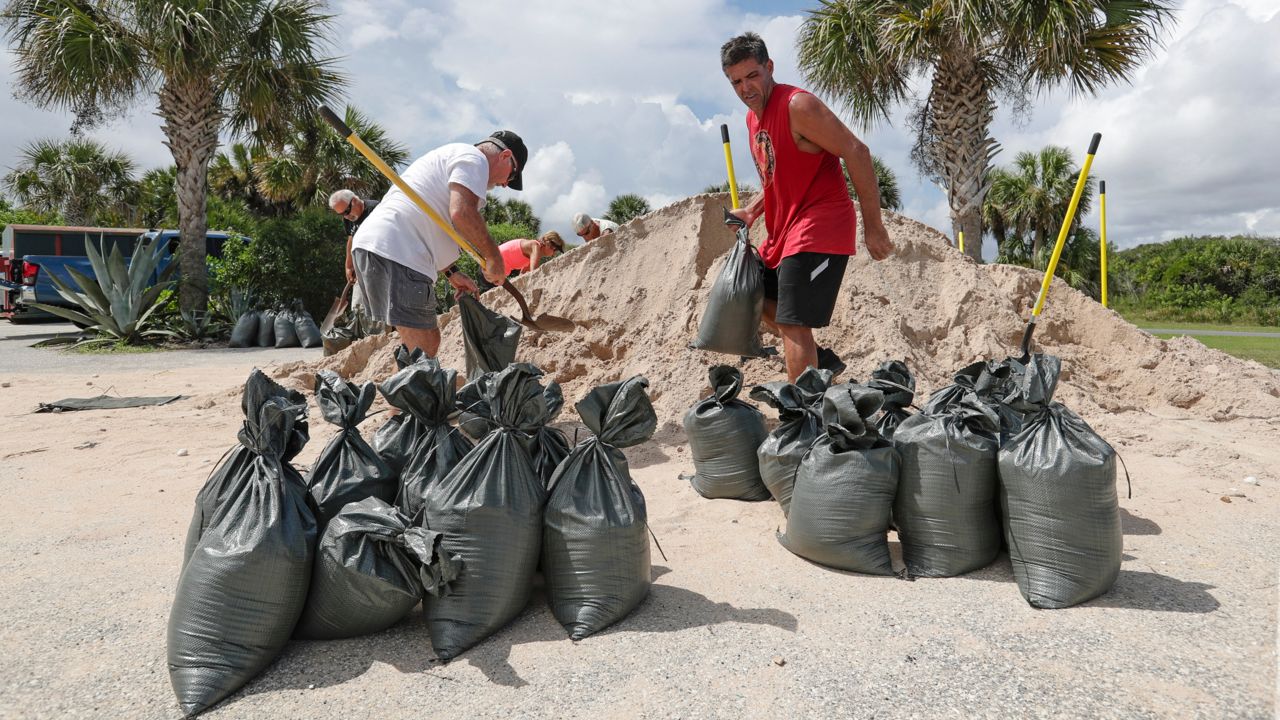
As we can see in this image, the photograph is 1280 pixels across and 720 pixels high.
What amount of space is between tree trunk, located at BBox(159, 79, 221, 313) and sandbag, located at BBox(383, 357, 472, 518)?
34.4ft

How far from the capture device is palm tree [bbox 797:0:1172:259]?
29.6 feet

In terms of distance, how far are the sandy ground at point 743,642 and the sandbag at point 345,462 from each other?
1.31 ft

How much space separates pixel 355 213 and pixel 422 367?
4239mm

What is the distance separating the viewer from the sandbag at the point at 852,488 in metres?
2.24

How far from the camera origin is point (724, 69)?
3104mm

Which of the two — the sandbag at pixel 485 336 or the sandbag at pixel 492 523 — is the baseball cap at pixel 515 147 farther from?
the sandbag at pixel 492 523

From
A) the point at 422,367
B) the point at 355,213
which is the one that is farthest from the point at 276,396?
the point at 355,213

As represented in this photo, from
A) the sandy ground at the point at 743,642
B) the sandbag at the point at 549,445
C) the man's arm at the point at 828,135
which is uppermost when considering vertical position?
the man's arm at the point at 828,135

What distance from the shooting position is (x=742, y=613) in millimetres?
2016

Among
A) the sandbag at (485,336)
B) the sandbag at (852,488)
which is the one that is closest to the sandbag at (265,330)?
the sandbag at (485,336)

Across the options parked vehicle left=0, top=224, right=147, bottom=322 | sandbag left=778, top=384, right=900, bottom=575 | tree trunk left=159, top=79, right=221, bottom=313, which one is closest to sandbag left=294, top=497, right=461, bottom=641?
sandbag left=778, top=384, right=900, bottom=575

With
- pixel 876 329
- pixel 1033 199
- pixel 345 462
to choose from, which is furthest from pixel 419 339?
pixel 1033 199

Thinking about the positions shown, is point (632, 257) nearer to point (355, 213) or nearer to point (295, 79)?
point (355, 213)

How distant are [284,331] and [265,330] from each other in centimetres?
40
